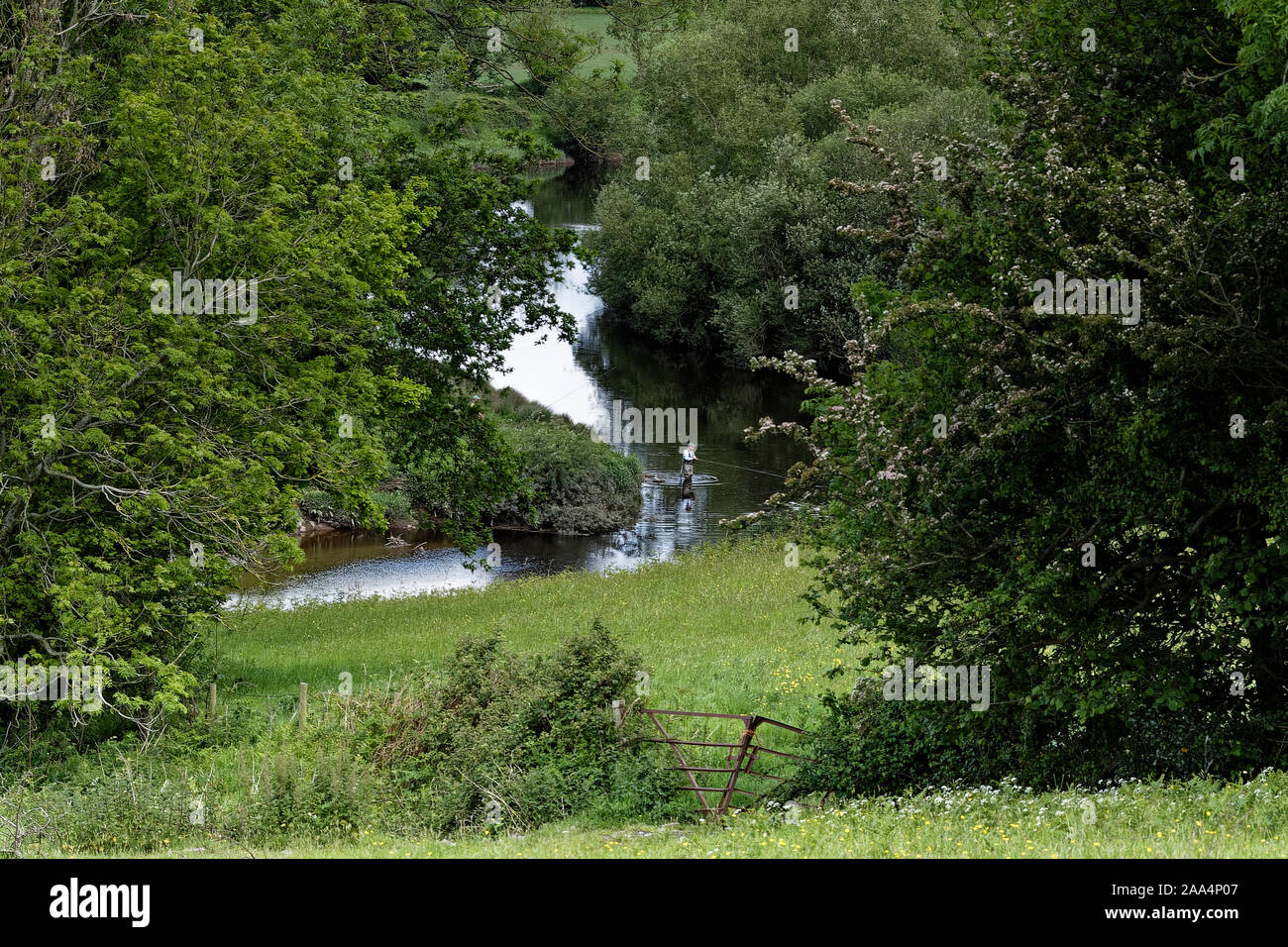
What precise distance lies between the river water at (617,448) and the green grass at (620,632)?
6.53 feet

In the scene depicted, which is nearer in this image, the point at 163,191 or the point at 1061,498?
the point at 1061,498

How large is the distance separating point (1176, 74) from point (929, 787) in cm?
748

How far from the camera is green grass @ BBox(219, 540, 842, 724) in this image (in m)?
19.2

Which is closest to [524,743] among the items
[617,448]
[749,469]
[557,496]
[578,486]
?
[578,486]

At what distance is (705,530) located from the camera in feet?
130

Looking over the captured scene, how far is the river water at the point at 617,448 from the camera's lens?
3638cm

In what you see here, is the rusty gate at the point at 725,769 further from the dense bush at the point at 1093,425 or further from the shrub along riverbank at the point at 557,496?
the shrub along riverbank at the point at 557,496

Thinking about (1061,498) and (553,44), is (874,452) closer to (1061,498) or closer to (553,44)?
(1061,498)

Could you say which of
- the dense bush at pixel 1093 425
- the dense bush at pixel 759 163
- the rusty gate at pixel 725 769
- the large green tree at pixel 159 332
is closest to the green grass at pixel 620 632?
the rusty gate at pixel 725 769

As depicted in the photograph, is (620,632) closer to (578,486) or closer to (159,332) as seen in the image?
(159,332)

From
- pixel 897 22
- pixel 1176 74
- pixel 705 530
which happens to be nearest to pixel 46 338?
pixel 1176 74

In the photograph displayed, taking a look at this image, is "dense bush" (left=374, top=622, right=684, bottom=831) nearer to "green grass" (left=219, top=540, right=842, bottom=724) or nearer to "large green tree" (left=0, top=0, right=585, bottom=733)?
"green grass" (left=219, top=540, right=842, bottom=724)

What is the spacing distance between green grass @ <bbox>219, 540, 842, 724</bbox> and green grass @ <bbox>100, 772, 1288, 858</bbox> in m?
4.56

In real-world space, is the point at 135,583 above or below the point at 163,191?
below
